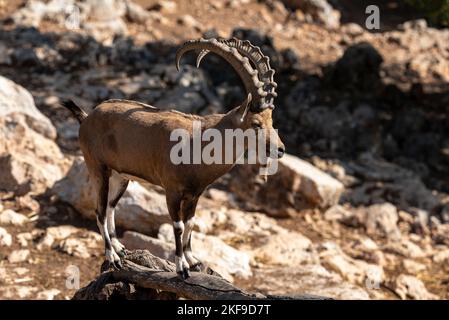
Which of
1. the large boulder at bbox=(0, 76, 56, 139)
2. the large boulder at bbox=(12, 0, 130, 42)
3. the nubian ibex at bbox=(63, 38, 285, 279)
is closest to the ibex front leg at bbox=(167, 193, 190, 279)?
the nubian ibex at bbox=(63, 38, 285, 279)

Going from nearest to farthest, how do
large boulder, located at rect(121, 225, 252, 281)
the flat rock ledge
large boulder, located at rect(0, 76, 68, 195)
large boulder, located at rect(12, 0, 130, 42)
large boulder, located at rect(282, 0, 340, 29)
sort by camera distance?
the flat rock ledge, large boulder, located at rect(121, 225, 252, 281), large boulder, located at rect(0, 76, 68, 195), large boulder, located at rect(12, 0, 130, 42), large boulder, located at rect(282, 0, 340, 29)

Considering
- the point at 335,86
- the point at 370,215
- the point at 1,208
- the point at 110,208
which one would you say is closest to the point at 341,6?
the point at 335,86

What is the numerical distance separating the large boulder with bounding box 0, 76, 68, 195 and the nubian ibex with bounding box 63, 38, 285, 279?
244 inches

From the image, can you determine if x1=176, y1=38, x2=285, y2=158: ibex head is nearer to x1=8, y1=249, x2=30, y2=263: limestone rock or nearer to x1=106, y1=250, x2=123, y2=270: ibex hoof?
x1=106, y1=250, x2=123, y2=270: ibex hoof

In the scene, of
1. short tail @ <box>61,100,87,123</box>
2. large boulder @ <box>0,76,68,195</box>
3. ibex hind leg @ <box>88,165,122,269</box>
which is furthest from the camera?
large boulder @ <box>0,76,68,195</box>

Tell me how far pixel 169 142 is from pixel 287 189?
841 centimetres

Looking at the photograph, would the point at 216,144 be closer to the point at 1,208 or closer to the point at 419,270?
the point at 1,208

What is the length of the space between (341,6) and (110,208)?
2592 cm

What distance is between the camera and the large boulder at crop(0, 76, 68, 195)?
14.7m

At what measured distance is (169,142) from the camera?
7.95 m

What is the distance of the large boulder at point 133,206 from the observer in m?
→ 13.4

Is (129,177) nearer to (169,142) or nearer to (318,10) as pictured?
(169,142)

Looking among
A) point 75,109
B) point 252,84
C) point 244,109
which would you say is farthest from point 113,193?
point 252,84
